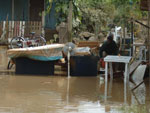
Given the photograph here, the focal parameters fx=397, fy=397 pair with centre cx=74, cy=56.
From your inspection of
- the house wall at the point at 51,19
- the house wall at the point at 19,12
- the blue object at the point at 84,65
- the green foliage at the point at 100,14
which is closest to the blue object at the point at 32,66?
the blue object at the point at 84,65

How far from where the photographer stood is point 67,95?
9.84m

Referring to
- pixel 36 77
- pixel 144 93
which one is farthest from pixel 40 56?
pixel 144 93

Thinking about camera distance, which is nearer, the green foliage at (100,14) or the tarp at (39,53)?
the tarp at (39,53)

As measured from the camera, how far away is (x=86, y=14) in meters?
27.5

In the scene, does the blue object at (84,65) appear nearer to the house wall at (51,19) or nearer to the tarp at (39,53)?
the tarp at (39,53)

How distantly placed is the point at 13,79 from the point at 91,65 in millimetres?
2652

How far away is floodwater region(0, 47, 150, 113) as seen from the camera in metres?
8.27

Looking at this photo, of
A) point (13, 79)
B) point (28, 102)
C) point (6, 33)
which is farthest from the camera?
point (6, 33)

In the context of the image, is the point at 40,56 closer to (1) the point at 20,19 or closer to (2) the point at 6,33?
(2) the point at 6,33

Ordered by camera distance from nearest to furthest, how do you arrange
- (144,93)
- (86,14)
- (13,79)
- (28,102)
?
(28,102)
(144,93)
(13,79)
(86,14)

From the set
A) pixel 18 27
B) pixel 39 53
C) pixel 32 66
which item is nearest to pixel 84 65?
pixel 39 53

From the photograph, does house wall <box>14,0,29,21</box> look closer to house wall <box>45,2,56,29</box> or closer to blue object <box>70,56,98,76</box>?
house wall <box>45,2,56,29</box>

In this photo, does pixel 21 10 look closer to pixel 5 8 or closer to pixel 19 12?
pixel 19 12

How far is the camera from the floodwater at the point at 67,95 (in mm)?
8273
